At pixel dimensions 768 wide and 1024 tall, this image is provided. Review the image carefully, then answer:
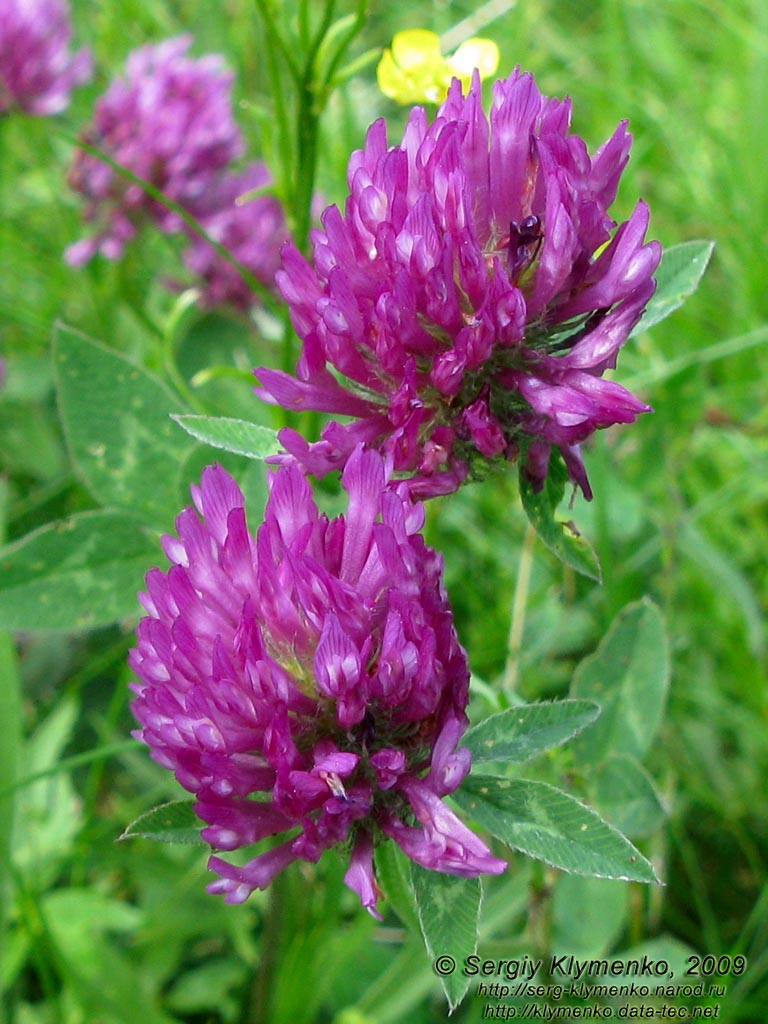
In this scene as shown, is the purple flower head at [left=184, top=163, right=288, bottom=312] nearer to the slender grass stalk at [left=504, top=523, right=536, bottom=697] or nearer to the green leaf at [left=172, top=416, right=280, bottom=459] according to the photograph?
the slender grass stalk at [left=504, top=523, right=536, bottom=697]

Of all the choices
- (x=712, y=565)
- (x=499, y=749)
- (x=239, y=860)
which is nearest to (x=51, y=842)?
(x=239, y=860)

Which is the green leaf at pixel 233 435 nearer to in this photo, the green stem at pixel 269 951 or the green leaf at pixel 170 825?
the green leaf at pixel 170 825

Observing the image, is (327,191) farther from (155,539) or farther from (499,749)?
(499,749)

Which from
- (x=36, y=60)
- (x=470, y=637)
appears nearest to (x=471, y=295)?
(x=470, y=637)

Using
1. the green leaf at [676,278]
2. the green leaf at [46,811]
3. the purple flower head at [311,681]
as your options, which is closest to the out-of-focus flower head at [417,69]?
the green leaf at [676,278]

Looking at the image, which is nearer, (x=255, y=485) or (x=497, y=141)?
(x=497, y=141)

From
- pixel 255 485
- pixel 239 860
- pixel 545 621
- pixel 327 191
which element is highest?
pixel 327 191
